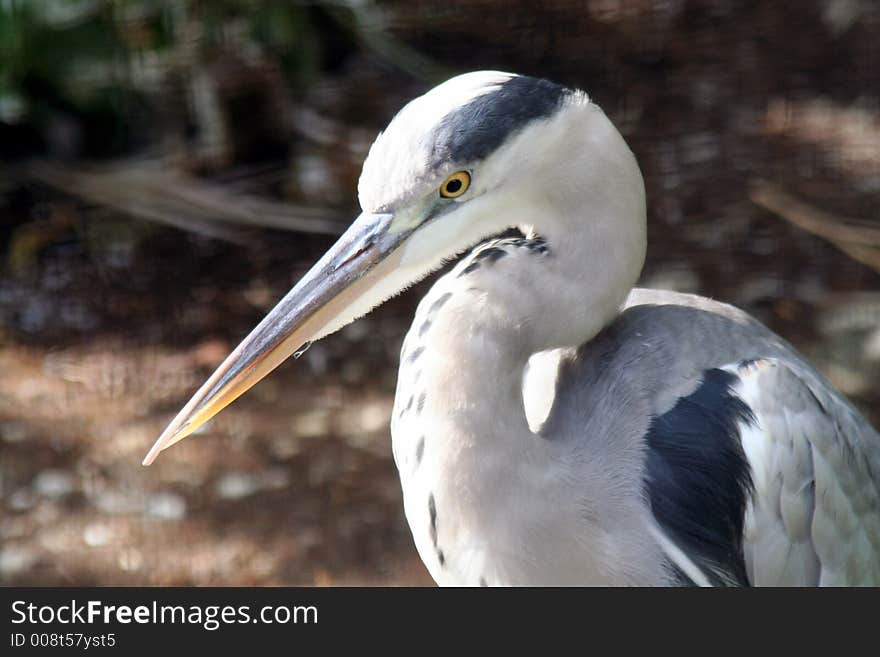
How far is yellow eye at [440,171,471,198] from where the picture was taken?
51.0 inches

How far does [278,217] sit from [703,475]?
1.56 metres

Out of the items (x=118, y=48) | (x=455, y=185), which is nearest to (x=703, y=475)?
(x=455, y=185)

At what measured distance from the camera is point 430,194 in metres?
1.30

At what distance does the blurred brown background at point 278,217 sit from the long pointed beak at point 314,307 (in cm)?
88

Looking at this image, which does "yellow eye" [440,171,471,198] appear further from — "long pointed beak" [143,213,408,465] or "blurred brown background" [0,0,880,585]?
"blurred brown background" [0,0,880,585]

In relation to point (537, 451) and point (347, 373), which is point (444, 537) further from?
point (347, 373)

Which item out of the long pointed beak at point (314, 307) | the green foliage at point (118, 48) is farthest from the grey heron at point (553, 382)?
the green foliage at point (118, 48)

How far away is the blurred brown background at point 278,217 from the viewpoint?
7.55 feet

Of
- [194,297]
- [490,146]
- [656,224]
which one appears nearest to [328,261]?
[490,146]

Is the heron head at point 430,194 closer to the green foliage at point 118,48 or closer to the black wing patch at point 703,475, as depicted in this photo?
the black wing patch at point 703,475

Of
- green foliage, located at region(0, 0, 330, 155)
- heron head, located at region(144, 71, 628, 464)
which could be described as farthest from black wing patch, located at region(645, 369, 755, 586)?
Answer: green foliage, located at region(0, 0, 330, 155)

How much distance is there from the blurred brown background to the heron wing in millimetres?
832
